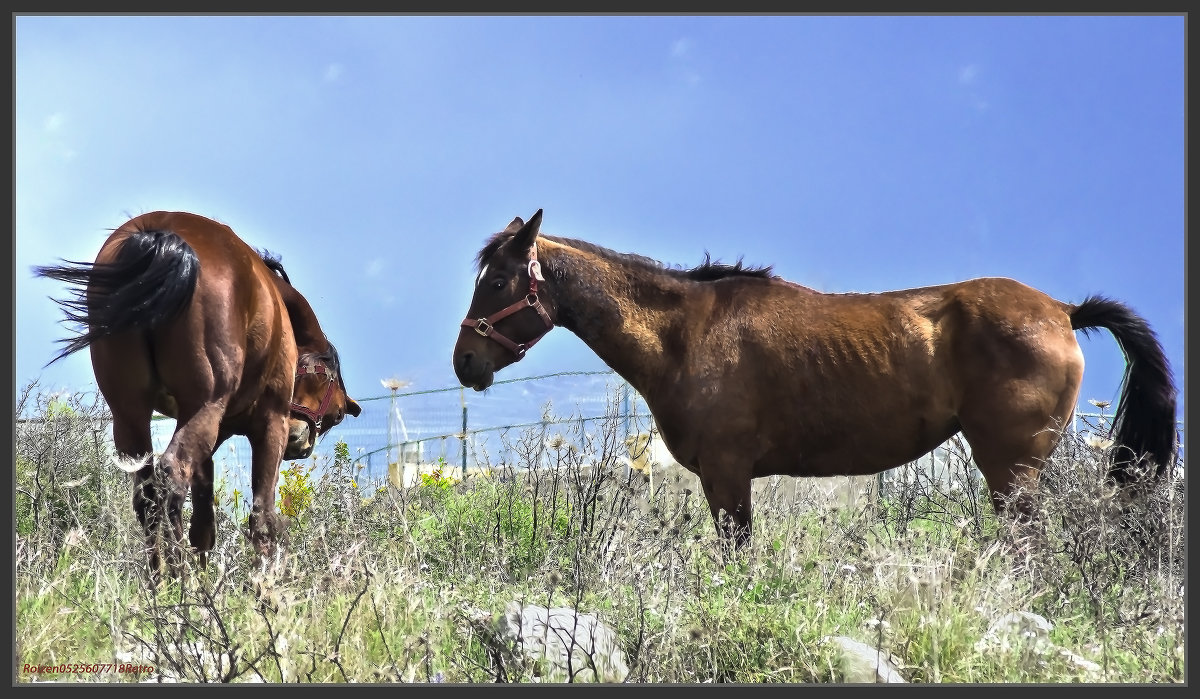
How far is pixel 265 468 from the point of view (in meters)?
6.02

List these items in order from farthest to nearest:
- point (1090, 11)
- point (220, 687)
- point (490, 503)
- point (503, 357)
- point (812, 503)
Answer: point (812, 503) < point (490, 503) < point (503, 357) < point (1090, 11) < point (220, 687)

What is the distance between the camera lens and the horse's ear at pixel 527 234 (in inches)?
244

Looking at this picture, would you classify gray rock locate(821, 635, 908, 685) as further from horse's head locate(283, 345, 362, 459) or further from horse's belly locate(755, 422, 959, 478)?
horse's head locate(283, 345, 362, 459)

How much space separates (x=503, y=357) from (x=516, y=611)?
241 cm

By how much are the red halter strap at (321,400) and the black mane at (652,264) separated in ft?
4.59

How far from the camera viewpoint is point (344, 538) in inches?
227

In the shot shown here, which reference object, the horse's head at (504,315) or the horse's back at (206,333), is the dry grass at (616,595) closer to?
the horse's head at (504,315)

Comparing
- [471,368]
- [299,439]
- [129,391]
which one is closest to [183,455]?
[129,391]

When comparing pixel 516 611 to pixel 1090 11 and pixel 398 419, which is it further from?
pixel 398 419

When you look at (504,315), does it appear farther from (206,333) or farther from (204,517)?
(204,517)

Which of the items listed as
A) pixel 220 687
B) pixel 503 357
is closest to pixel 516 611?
pixel 220 687

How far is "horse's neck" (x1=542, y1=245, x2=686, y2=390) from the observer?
6.30 m

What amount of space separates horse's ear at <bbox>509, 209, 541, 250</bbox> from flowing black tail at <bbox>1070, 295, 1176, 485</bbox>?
347 cm

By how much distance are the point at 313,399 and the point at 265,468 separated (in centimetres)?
115
